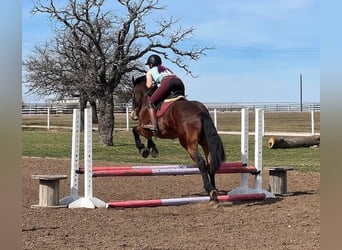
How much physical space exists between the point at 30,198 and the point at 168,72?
3.02 m

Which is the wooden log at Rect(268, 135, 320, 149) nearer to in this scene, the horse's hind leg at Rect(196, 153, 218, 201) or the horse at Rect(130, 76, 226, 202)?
the horse at Rect(130, 76, 226, 202)

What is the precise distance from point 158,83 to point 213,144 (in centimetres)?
162

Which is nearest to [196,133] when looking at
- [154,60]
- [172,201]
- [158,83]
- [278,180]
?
[172,201]

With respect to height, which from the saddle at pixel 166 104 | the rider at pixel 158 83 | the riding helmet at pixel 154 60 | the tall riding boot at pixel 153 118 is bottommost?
the tall riding boot at pixel 153 118

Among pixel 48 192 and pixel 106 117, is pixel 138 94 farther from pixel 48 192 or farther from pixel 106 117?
pixel 106 117

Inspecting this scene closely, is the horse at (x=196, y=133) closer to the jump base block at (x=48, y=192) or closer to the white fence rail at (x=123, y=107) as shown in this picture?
the jump base block at (x=48, y=192)

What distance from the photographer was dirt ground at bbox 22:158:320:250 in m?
4.97

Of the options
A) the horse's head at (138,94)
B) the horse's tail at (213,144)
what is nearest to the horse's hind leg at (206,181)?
the horse's tail at (213,144)

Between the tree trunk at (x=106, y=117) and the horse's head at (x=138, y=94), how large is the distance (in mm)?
13691

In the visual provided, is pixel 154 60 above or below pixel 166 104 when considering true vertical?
above

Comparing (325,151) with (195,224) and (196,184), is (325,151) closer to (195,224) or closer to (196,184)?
(195,224)

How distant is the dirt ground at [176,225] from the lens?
4.97m

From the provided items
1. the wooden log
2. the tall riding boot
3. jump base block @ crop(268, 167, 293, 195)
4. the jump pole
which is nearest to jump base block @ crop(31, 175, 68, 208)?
the jump pole

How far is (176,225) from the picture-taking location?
6.08 metres
